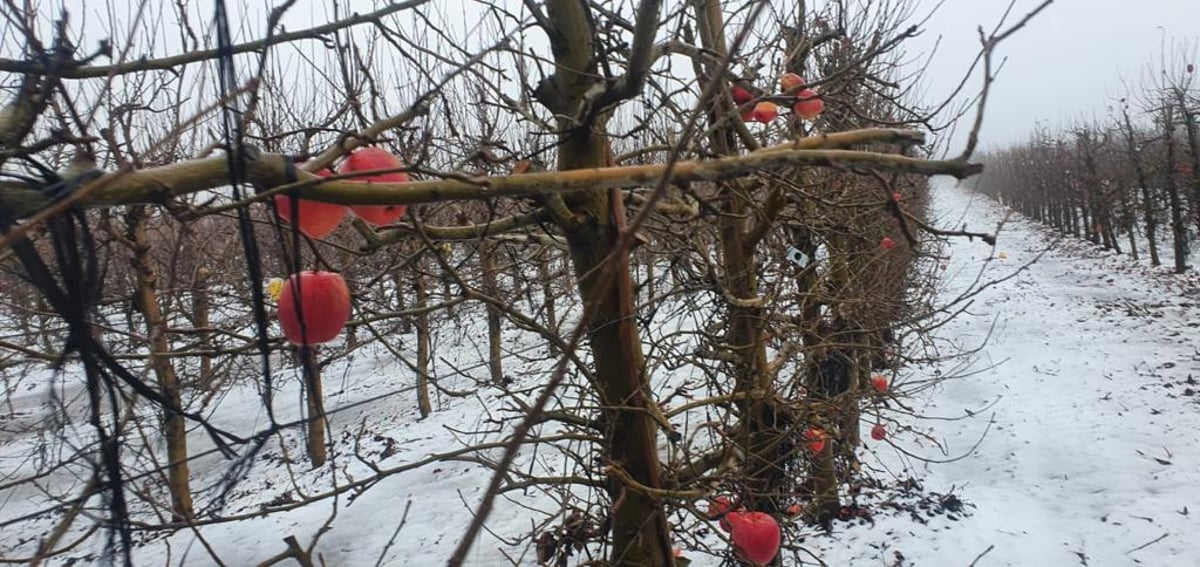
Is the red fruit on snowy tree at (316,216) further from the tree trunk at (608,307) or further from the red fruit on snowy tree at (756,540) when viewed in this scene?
the red fruit on snowy tree at (756,540)

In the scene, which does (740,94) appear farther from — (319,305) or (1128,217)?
(1128,217)

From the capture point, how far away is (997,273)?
18.1 metres

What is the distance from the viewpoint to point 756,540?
2307 millimetres

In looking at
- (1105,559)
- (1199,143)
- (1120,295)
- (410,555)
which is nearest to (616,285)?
(410,555)

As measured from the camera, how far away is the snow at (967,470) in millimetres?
5945

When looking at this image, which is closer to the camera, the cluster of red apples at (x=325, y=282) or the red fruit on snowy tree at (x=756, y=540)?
the cluster of red apples at (x=325, y=282)

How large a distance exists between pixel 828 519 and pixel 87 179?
700 centimetres

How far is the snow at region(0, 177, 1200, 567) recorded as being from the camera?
595 cm

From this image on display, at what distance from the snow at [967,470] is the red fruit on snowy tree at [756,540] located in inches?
37.6

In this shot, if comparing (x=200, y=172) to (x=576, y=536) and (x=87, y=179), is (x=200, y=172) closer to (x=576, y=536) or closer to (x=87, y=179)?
(x=87, y=179)

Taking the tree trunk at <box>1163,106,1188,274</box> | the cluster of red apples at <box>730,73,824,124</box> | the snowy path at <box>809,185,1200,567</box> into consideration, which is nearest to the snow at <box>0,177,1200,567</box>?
the snowy path at <box>809,185,1200,567</box>

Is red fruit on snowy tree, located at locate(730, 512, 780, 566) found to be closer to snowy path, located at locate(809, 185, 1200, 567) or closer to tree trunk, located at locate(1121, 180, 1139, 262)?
snowy path, located at locate(809, 185, 1200, 567)

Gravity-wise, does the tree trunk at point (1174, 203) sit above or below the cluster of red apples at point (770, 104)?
below

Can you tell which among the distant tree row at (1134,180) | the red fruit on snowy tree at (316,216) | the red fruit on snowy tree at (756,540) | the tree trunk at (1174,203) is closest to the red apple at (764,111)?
the red fruit on snowy tree at (756,540)
